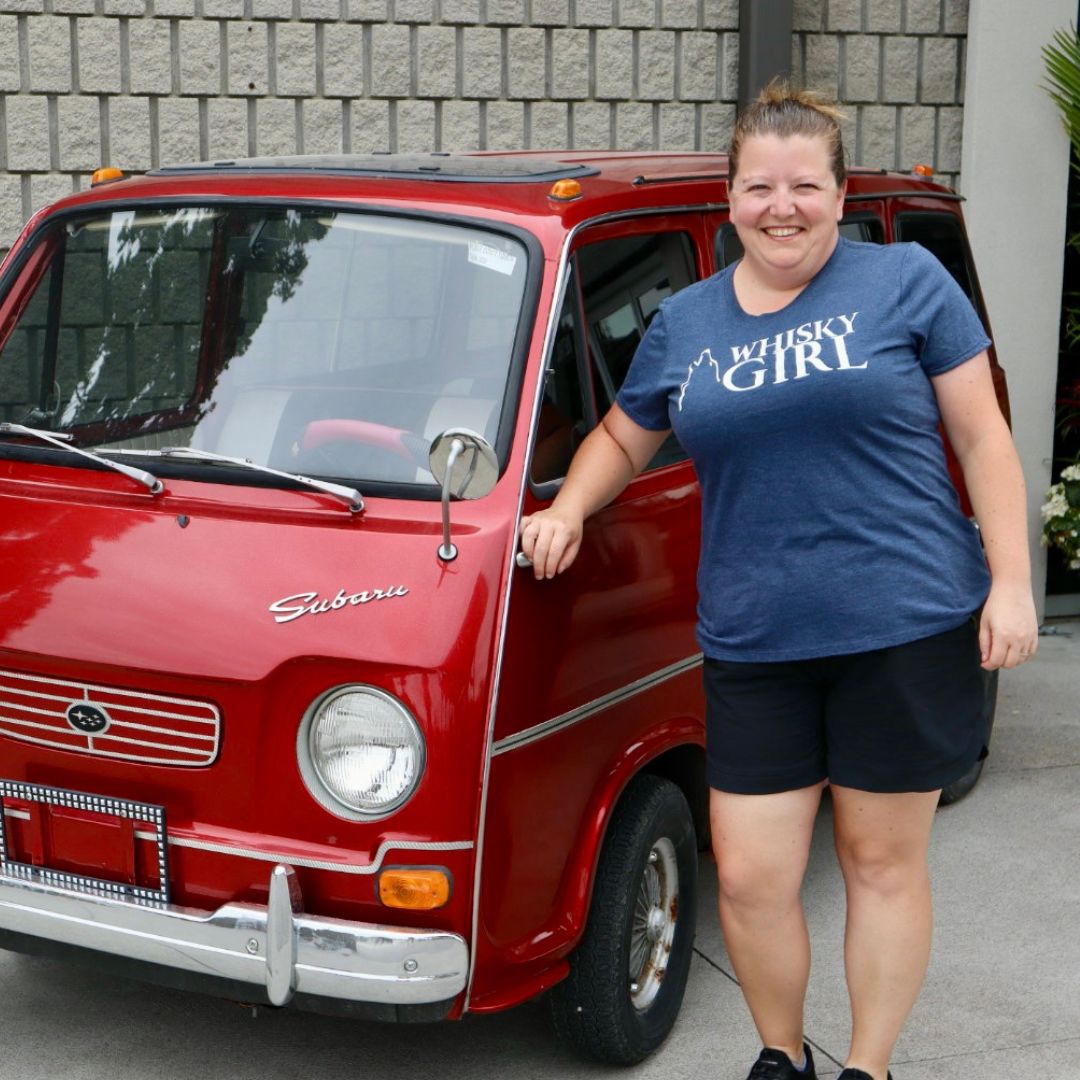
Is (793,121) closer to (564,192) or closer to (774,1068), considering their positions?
(564,192)

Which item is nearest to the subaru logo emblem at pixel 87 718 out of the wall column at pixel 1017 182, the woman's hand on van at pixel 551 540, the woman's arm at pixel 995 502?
the woman's hand on van at pixel 551 540

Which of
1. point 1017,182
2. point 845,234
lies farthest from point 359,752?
point 1017,182

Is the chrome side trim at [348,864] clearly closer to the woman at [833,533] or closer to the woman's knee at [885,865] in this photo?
the woman at [833,533]

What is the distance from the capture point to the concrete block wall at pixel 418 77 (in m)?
6.63

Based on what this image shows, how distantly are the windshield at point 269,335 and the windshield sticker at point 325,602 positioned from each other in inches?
12.2

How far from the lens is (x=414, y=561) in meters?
3.22

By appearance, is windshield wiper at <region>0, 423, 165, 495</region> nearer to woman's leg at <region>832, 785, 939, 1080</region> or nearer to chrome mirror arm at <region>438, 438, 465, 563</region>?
chrome mirror arm at <region>438, 438, 465, 563</region>

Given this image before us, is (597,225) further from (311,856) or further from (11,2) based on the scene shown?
(11,2)

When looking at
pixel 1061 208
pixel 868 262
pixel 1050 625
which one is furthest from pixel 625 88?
pixel 868 262

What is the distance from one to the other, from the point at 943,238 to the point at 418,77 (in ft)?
8.73

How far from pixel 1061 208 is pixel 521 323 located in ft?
17.1

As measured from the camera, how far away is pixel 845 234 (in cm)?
479

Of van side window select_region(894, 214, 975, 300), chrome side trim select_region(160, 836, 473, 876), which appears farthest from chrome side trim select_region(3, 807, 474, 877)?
van side window select_region(894, 214, 975, 300)

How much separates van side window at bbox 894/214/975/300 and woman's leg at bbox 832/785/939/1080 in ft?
7.96
